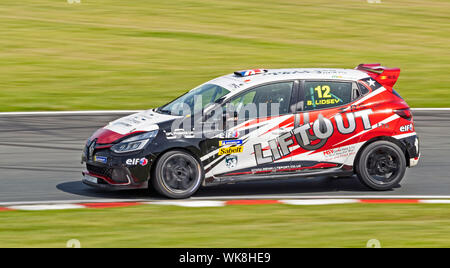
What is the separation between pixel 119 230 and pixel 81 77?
11.9 metres

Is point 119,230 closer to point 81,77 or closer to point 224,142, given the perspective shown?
point 224,142

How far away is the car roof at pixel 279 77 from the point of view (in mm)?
10531

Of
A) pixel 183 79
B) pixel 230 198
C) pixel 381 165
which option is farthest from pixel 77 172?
pixel 183 79

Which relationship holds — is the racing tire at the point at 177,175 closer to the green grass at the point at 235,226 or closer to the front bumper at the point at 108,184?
the front bumper at the point at 108,184

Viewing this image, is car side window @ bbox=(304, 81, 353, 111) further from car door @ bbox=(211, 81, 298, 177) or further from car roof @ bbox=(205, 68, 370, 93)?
car door @ bbox=(211, 81, 298, 177)

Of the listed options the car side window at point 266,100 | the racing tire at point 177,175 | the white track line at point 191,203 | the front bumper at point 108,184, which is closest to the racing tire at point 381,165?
the car side window at point 266,100

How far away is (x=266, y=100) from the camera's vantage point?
10438 mm

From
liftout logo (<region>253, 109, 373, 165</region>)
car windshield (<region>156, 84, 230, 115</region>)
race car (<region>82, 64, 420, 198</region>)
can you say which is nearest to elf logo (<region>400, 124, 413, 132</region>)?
race car (<region>82, 64, 420, 198</region>)

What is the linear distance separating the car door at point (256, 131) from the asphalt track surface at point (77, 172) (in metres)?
0.49

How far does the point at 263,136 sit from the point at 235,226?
1.75 m

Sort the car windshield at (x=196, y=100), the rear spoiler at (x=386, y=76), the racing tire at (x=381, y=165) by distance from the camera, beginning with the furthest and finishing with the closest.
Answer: the rear spoiler at (x=386, y=76), the racing tire at (x=381, y=165), the car windshield at (x=196, y=100)

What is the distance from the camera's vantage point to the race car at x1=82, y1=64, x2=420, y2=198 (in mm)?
10102

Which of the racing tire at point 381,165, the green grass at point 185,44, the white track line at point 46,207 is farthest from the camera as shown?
the green grass at point 185,44

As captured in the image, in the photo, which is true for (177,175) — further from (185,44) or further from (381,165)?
(185,44)
